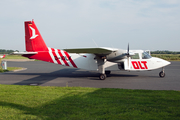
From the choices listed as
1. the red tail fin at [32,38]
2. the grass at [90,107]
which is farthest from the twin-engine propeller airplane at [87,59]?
the grass at [90,107]

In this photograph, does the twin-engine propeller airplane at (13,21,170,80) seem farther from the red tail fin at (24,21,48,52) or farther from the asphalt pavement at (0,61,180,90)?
the asphalt pavement at (0,61,180,90)

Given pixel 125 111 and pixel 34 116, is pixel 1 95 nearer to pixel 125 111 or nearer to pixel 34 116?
pixel 34 116

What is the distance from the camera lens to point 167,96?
762cm

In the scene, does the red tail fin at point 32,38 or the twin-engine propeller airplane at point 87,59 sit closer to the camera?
the twin-engine propeller airplane at point 87,59

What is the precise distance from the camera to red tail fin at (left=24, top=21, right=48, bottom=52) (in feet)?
50.7

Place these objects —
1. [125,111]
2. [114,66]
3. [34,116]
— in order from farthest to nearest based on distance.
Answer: [114,66] < [125,111] < [34,116]

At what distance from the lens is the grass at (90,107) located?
17.4ft

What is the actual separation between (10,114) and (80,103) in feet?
8.40

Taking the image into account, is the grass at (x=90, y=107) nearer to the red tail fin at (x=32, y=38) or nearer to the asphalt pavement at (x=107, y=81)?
the asphalt pavement at (x=107, y=81)

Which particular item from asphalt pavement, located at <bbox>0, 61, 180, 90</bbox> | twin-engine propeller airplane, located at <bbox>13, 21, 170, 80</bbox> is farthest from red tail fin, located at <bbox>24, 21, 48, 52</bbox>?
asphalt pavement, located at <bbox>0, 61, 180, 90</bbox>

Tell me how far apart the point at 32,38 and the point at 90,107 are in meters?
11.4

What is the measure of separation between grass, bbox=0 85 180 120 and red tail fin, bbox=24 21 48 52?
8.07 meters

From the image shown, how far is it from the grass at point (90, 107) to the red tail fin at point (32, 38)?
8074 millimetres

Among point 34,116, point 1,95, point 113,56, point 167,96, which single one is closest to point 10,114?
point 34,116
